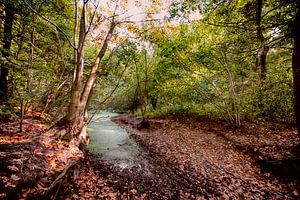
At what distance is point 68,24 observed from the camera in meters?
8.31

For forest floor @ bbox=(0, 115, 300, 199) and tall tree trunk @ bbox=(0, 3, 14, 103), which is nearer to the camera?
forest floor @ bbox=(0, 115, 300, 199)

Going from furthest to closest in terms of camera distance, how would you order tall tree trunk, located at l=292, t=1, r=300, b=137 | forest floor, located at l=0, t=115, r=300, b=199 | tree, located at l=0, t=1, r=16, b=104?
tree, located at l=0, t=1, r=16, b=104
tall tree trunk, located at l=292, t=1, r=300, b=137
forest floor, located at l=0, t=115, r=300, b=199

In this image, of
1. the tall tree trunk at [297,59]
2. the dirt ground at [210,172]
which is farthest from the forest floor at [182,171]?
the tall tree trunk at [297,59]

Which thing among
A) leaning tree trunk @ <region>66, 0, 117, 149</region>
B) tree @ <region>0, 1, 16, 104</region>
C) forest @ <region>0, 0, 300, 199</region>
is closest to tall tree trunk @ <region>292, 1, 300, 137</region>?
forest @ <region>0, 0, 300, 199</region>

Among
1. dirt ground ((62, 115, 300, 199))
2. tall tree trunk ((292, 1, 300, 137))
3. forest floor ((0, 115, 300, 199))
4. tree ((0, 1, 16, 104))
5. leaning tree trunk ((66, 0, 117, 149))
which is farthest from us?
tree ((0, 1, 16, 104))

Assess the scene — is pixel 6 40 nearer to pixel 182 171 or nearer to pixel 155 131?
pixel 182 171

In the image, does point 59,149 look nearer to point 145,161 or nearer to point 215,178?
point 145,161

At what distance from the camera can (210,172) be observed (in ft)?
17.5

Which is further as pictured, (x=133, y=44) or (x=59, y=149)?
(x=133, y=44)

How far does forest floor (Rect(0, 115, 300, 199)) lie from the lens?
333 centimetres

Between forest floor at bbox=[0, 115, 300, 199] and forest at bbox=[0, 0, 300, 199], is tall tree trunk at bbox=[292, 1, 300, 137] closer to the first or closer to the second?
A: forest at bbox=[0, 0, 300, 199]

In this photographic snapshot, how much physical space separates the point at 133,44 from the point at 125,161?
5910mm

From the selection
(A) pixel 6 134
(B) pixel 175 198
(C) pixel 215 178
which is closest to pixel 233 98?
(C) pixel 215 178

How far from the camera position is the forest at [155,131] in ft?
13.2
